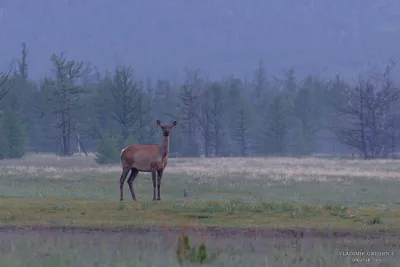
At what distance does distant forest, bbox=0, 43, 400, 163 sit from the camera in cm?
8244

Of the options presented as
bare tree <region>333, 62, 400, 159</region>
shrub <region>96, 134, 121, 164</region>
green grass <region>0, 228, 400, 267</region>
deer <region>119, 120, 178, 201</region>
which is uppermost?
bare tree <region>333, 62, 400, 159</region>

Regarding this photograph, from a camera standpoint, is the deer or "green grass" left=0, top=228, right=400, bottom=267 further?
the deer

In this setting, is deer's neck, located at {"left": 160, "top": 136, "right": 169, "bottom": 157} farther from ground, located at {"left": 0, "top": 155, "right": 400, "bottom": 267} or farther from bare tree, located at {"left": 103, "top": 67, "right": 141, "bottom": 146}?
bare tree, located at {"left": 103, "top": 67, "right": 141, "bottom": 146}

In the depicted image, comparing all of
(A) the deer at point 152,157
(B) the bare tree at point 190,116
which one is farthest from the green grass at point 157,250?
(B) the bare tree at point 190,116

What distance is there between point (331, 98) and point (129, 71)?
144 ft

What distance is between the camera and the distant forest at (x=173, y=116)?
82.4m

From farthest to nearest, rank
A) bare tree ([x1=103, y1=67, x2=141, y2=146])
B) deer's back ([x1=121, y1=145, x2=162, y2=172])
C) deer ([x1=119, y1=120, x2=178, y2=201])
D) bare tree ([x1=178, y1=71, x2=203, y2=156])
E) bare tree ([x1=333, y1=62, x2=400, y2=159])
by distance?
bare tree ([x1=178, y1=71, x2=203, y2=156]) < bare tree ([x1=333, y1=62, x2=400, y2=159]) < bare tree ([x1=103, y1=67, x2=141, y2=146]) < deer's back ([x1=121, y1=145, x2=162, y2=172]) < deer ([x1=119, y1=120, x2=178, y2=201])

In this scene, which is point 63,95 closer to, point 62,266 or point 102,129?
point 102,129

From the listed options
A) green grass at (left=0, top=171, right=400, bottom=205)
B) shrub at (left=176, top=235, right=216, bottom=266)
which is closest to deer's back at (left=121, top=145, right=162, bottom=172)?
green grass at (left=0, top=171, right=400, bottom=205)

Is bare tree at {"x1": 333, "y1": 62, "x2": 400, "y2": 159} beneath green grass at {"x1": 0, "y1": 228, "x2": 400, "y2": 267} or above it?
above

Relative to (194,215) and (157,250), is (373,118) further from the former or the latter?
(157,250)

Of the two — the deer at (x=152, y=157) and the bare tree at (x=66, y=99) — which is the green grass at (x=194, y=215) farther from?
the bare tree at (x=66, y=99)

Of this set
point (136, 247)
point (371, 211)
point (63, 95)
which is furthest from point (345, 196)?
point (63, 95)

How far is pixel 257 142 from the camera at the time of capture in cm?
10794
